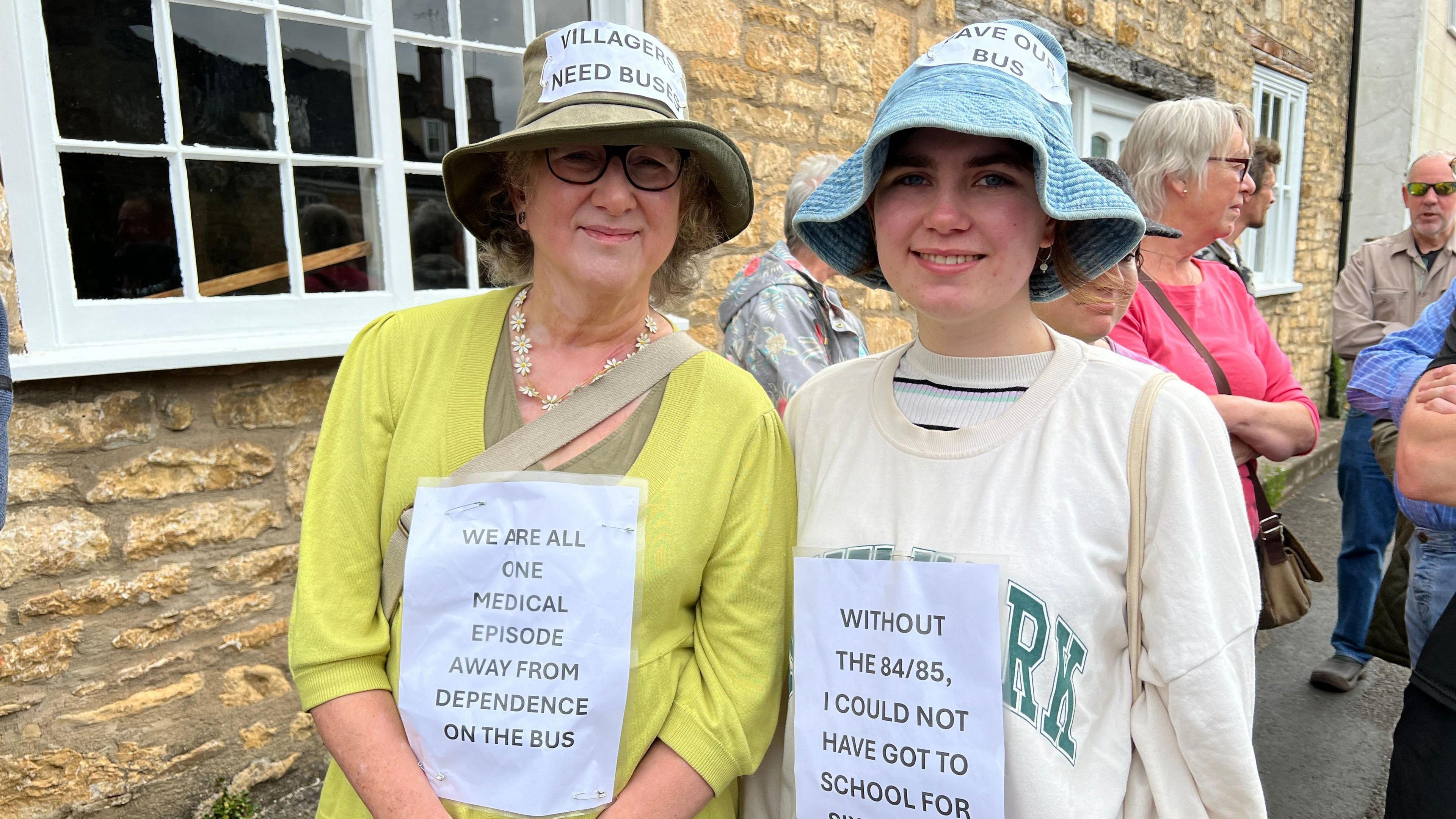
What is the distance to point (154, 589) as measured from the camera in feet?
8.05

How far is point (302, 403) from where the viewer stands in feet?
9.02


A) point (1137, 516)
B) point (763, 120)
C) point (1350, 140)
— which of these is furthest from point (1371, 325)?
point (1350, 140)

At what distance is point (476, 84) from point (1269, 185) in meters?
3.27

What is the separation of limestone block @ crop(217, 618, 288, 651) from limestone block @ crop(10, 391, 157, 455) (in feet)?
2.11

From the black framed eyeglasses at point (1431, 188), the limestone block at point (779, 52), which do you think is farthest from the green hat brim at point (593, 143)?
the black framed eyeglasses at point (1431, 188)

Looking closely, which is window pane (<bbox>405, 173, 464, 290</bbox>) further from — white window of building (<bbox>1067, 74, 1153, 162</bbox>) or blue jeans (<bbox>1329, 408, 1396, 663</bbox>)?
white window of building (<bbox>1067, 74, 1153, 162</bbox>)

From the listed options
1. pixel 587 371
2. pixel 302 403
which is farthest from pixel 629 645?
pixel 302 403

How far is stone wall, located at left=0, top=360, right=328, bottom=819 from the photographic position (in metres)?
2.26

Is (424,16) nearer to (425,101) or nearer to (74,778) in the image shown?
(425,101)

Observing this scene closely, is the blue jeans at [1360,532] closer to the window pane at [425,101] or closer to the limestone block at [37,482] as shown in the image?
the window pane at [425,101]

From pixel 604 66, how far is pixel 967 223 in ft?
2.08

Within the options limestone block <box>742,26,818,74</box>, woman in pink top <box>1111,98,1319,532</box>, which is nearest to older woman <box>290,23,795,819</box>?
woman in pink top <box>1111,98,1319,532</box>

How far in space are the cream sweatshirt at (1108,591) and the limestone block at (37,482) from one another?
2.25 m

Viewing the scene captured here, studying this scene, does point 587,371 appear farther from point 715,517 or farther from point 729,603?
point 729,603
